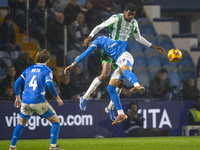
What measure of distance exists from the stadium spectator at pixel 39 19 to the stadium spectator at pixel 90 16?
122 centimetres

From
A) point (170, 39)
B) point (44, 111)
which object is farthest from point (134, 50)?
point (44, 111)

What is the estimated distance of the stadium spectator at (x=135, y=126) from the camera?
1466cm

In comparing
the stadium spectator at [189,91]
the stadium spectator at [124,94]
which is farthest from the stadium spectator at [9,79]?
the stadium spectator at [189,91]

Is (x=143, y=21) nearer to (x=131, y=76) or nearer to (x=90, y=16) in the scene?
(x=90, y=16)

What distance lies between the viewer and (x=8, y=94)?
1437 centimetres

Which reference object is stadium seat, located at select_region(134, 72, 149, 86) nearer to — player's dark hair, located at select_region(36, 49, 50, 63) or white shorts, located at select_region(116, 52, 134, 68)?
white shorts, located at select_region(116, 52, 134, 68)

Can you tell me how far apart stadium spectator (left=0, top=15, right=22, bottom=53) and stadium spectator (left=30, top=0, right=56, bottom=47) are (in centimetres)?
110

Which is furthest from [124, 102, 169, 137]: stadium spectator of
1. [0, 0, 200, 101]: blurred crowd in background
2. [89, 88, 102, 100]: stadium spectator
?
[89, 88, 102, 100]: stadium spectator

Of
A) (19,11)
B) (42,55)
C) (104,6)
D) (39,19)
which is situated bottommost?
(42,55)

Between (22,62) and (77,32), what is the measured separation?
270 centimetres

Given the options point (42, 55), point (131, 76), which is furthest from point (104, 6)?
point (42, 55)

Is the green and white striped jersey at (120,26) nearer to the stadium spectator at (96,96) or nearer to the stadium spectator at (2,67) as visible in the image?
the stadium spectator at (96,96)

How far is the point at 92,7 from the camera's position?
17.9 metres

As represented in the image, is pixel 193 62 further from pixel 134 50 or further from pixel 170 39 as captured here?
pixel 134 50
